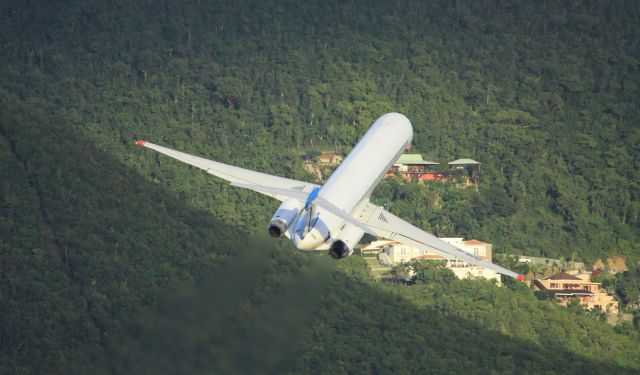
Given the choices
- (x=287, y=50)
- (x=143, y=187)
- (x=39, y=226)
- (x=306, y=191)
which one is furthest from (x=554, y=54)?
(x=306, y=191)

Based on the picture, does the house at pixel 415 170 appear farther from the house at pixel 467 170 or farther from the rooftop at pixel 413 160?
the house at pixel 467 170

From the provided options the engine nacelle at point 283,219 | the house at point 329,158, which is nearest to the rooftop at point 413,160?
the house at point 329,158

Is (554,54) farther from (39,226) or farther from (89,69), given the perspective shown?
(39,226)

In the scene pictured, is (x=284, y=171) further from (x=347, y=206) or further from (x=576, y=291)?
(x=347, y=206)

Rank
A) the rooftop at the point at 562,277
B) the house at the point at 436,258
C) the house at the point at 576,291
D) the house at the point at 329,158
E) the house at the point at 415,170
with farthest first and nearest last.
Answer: the house at the point at 329,158
the house at the point at 415,170
the rooftop at the point at 562,277
the house at the point at 576,291
the house at the point at 436,258

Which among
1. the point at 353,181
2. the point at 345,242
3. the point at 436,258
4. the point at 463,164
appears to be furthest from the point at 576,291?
the point at 345,242
